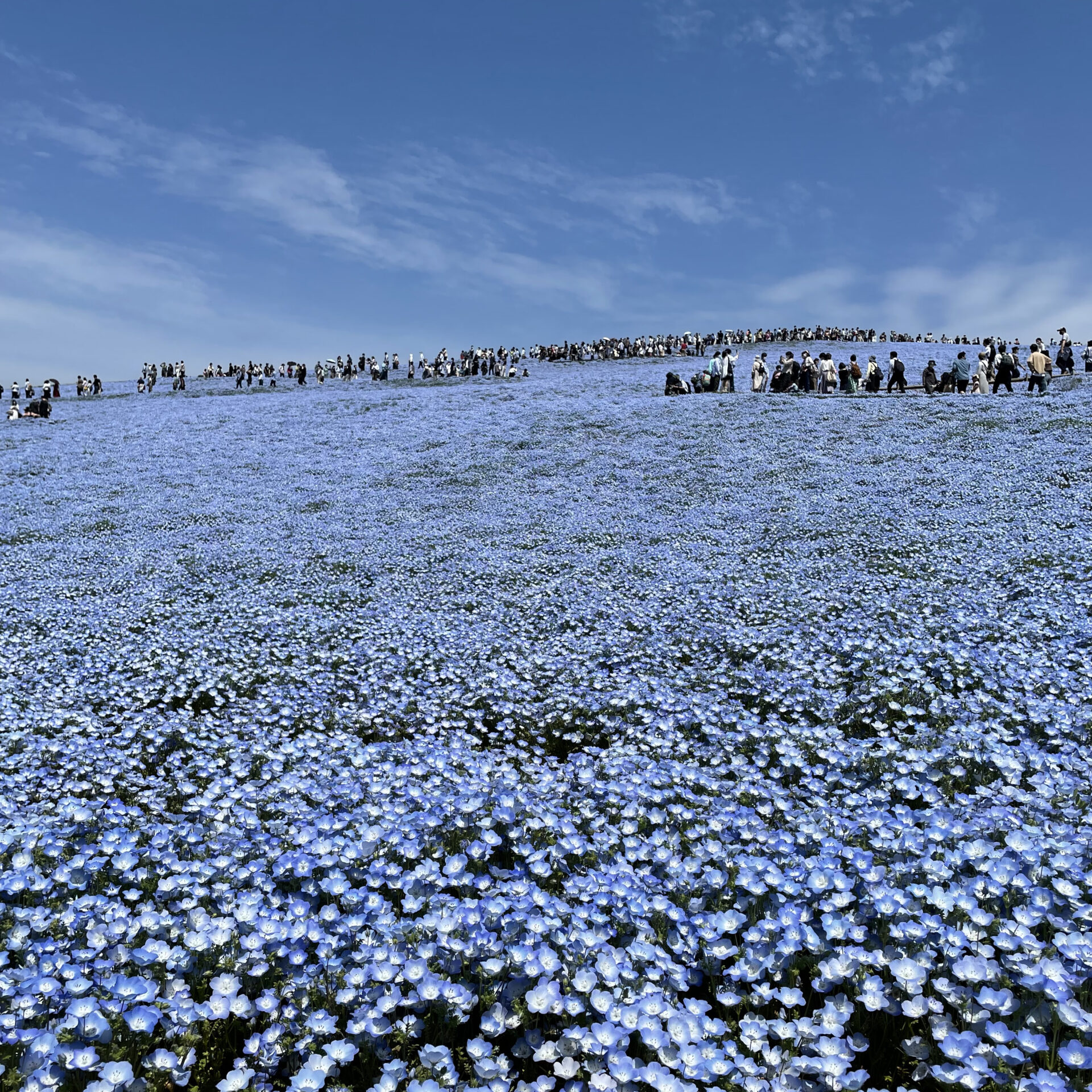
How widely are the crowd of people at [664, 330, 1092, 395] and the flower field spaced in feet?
52.7

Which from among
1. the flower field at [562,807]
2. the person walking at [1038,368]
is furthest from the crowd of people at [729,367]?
the flower field at [562,807]

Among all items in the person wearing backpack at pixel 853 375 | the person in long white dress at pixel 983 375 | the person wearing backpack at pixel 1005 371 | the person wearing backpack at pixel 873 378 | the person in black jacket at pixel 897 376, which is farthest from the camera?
the person wearing backpack at pixel 873 378

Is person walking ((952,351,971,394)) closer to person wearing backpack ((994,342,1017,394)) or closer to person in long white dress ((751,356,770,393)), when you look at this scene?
person wearing backpack ((994,342,1017,394))

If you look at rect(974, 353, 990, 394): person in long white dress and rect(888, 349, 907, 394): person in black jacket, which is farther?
rect(888, 349, 907, 394): person in black jacket

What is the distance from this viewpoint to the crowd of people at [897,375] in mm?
29297

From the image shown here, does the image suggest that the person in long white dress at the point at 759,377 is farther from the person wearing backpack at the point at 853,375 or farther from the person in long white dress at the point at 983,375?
the person in long white dress at the point at 983,375

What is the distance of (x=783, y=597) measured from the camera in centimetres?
1101

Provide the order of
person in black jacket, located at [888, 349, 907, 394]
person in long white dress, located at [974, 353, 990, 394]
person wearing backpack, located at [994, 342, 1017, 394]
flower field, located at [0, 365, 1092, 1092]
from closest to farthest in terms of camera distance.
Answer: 1. flower field, located at [0, 365, 1092, 1092]
2. person wearing backpack, located at [994, 342, 1017, 394]
3. person in long white dress, located at [974, 353, 990, 394]
4. person in black jacket, located at [888, 349, 907, 394]

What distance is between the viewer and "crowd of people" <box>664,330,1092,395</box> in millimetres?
29297

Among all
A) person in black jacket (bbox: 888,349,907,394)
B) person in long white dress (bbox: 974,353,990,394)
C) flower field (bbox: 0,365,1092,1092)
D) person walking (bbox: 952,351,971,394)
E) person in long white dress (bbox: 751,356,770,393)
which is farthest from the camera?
person in long white dress (bbox: 751,356,770,393)

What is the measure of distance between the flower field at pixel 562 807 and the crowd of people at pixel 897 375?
1606 centimetres

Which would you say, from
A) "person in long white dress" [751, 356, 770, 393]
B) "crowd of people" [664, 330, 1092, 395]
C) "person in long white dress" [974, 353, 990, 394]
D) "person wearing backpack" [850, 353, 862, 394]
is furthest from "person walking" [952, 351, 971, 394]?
"person in long white dress" [751, 356, 770, 393]

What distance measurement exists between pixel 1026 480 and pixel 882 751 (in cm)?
1408

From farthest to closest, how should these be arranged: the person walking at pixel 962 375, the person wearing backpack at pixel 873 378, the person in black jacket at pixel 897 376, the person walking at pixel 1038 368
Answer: the person wearing backpack at pixel 873 378 → the person in black jacket at pixel 897 376 → the person walking at pixel 962 375 → the person walking at pixel 1038 368
